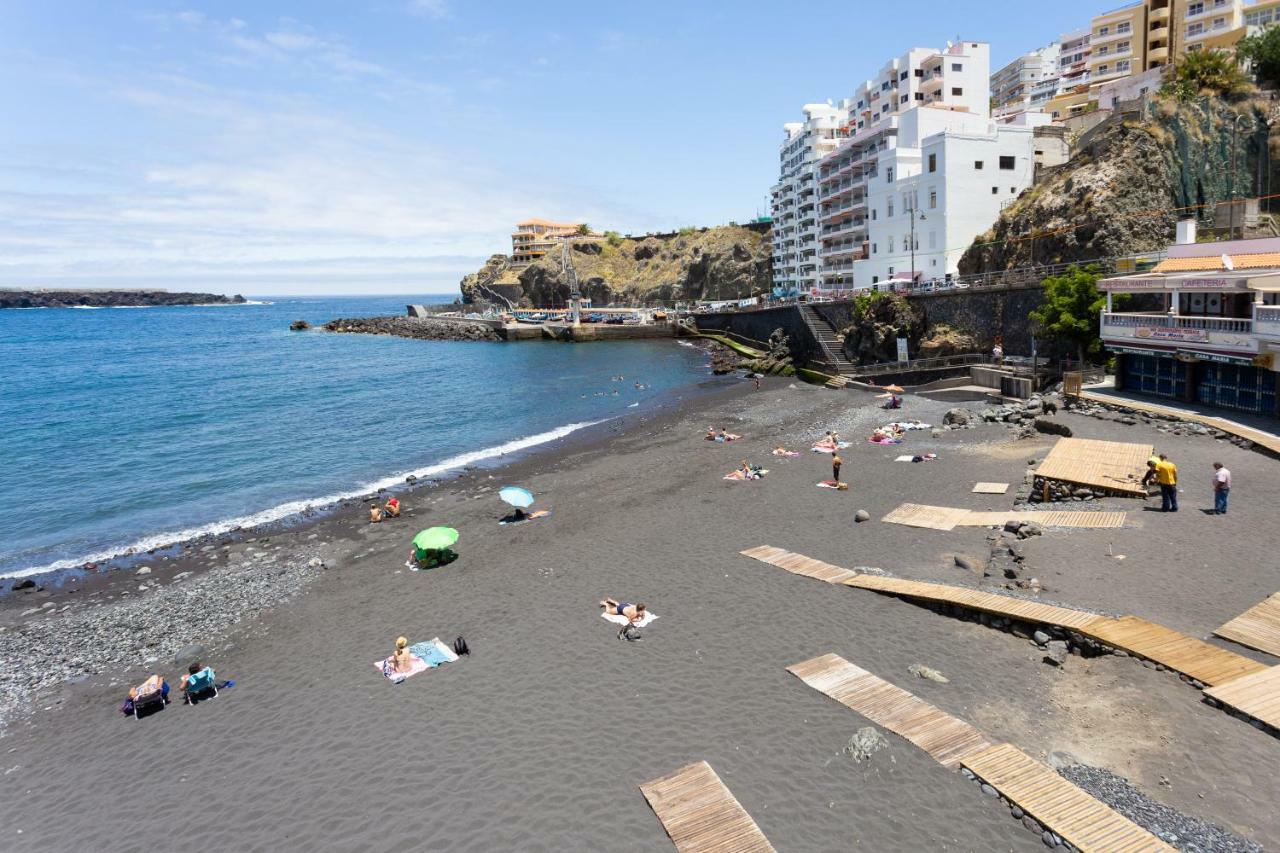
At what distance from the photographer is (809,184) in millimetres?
88875

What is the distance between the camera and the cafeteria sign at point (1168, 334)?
27.7 m

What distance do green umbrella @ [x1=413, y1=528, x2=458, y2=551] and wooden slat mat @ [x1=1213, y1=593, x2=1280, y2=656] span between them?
60.4 feet

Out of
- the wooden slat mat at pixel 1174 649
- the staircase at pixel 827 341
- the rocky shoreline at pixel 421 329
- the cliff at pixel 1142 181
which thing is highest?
the cliff at pixel 1142 181

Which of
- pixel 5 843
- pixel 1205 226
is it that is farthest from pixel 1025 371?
pixel 5 843

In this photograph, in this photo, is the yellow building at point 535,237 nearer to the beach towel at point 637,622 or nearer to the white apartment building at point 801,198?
the white apartment building at point 801,198

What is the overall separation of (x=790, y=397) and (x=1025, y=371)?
570 inches

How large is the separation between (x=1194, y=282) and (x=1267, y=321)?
419 centimetres

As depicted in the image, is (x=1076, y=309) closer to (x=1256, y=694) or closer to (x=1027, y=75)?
(x=1256, y=694)

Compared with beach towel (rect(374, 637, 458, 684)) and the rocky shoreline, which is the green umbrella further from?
the rocky shoreline

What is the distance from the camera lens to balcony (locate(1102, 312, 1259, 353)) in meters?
25.8

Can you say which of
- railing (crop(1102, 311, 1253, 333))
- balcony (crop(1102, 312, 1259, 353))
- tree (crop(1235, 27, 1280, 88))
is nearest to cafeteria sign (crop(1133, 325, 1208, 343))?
balcony (crop(1102, 312, 1259, 353))

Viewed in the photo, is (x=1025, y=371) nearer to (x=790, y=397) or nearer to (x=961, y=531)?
(x=790, y=397)

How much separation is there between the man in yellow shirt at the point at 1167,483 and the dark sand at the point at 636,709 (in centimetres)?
53

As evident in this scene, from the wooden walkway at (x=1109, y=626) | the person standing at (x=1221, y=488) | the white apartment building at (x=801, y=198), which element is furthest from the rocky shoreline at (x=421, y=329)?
the person standing at (x=1221, y=488)
